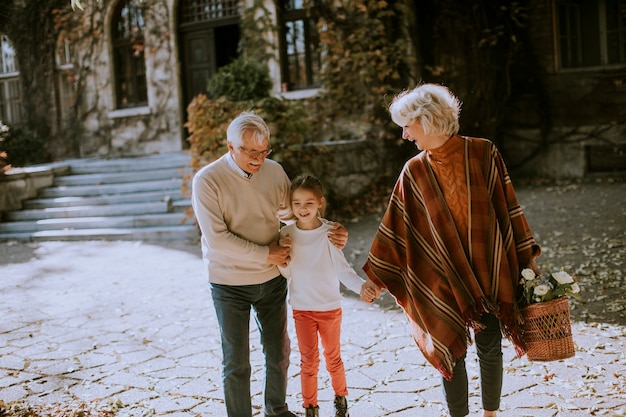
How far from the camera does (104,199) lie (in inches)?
429

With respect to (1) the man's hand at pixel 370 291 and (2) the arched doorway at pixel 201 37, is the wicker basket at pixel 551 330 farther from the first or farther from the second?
(2) the arched doorway at pixel 201 37

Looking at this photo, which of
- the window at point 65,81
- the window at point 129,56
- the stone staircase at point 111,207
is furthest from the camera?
the window at point 65,81

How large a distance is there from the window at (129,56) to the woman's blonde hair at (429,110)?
12.2 m

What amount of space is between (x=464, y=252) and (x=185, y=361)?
2.55m

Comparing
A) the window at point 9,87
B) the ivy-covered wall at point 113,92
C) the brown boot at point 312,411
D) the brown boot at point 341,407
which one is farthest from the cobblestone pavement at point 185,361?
the window at point 9,87

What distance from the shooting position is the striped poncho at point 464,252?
2.96 m

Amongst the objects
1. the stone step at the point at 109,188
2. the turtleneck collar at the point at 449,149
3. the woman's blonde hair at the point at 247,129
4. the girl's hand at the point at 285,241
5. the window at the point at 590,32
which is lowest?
the stone step at the point at 109,188

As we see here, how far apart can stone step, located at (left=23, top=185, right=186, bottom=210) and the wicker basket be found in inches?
316

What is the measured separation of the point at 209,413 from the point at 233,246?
1226 millimetres

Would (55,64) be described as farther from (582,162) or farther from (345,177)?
(582,162)

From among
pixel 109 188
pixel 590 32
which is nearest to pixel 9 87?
pixel 109 188

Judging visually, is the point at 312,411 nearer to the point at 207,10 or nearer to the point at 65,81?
the point at 207,10

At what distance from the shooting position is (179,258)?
27.4 feet

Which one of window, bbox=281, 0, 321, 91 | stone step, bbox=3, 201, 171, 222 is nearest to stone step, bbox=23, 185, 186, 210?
stone step, bbox=3, 201, 171, 222
